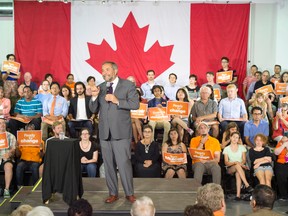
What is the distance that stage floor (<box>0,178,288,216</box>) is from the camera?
209 inches

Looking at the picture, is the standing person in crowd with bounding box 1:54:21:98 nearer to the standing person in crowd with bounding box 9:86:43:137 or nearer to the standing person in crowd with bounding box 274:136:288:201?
the standing person in crowd with bounding box 9:86:43:137

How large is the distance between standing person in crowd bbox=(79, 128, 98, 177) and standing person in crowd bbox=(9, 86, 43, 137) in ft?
4.46

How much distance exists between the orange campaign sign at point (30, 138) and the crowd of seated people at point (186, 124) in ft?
0.65

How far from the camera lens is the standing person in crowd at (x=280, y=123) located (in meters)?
8.73

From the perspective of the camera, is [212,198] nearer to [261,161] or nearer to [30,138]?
[261,161]

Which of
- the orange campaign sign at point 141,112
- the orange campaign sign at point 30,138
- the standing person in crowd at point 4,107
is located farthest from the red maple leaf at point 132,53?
the orange campaign sign at point 30,138

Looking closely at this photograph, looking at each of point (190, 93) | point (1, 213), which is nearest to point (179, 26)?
point (190, 93)

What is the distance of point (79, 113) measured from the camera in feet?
29.2

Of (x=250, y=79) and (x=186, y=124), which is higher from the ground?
(x=250, y=79)

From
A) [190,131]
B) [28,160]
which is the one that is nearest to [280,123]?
[190,131]

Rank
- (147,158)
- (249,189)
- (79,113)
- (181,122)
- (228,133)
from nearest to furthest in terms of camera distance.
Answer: (249,189) → (147,158) → (228,133) → (181,122) → (79,113)

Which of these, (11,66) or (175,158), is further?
(11,66)

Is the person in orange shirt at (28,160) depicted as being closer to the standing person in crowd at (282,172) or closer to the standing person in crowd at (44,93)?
the standing person in crowd at (44,93)

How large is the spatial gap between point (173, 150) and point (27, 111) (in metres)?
2.78
